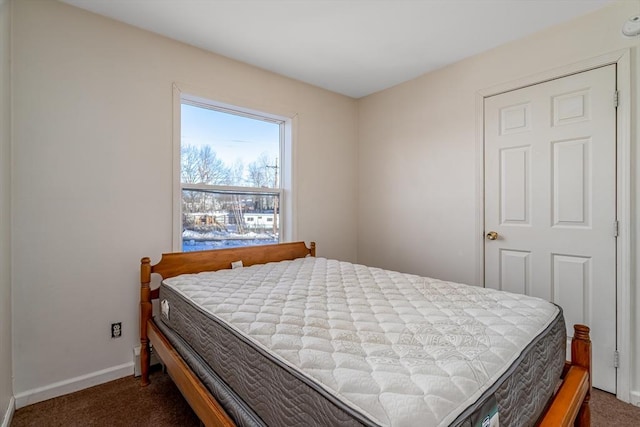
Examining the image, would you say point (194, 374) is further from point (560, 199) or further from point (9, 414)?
point (560, 199)

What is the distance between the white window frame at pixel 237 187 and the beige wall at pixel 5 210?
0.92m

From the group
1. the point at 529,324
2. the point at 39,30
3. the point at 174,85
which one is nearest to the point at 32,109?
the point at 39,30

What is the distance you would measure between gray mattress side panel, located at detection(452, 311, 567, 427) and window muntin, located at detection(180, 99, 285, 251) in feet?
7.70

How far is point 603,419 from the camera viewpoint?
178 cm

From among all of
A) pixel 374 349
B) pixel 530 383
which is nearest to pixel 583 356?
pixel 530 383

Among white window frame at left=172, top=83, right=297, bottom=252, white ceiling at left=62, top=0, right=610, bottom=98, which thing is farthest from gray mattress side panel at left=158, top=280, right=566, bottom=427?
white ceiling at left=62, top=0, right=610, bottom=98

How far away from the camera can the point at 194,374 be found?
1410mm

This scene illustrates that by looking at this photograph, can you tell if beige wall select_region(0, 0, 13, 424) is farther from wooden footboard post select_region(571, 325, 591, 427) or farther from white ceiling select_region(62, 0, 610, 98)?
wooden footboard post select_region(571, 325, 591, 427)

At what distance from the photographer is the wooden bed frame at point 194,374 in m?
1.16

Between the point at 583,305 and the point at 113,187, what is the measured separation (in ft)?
11.1

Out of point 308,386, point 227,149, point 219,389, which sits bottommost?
point 219,389

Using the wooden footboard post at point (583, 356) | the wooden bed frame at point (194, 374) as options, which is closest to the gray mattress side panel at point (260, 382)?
the wooden bed frame at point (194, 374)

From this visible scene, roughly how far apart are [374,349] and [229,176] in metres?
2.21

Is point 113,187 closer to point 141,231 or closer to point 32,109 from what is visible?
point 141,231
